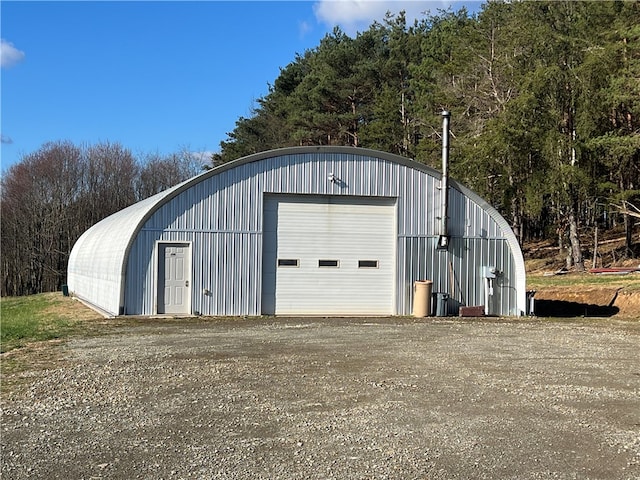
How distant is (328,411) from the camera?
24.7 ft

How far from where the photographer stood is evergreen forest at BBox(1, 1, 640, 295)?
3070 cm

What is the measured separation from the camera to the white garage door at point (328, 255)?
19.9m

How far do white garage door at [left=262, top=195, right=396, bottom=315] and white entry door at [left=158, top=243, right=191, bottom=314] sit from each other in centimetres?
231

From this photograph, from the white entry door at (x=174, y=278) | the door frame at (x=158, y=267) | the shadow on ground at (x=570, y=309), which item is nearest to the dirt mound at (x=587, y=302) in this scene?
the shadow on ground at (x=570, y=309)

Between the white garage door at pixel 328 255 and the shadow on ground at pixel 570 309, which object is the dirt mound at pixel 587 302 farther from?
the white garage door at pixel 328 255

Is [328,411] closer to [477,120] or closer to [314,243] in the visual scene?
[314,243]

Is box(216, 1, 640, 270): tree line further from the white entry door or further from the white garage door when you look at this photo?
the white entry door

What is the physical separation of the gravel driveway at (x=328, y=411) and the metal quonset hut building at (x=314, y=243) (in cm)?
600

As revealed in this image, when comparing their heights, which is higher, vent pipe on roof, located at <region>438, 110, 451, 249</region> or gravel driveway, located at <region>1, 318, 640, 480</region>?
vent pipe on roof, located at <region>438, 110, 451, 249</region>

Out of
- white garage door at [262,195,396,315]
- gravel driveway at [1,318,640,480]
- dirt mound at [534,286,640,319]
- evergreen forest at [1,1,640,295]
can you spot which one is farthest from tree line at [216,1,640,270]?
gravel driveway at [1,318,640,480]

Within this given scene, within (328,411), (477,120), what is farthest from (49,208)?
(328,411)

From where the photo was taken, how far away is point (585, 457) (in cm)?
587

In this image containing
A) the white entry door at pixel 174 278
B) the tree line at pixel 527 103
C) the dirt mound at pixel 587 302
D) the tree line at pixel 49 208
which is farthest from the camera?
the tree line at pixel 49 208

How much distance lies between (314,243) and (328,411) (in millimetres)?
12758
